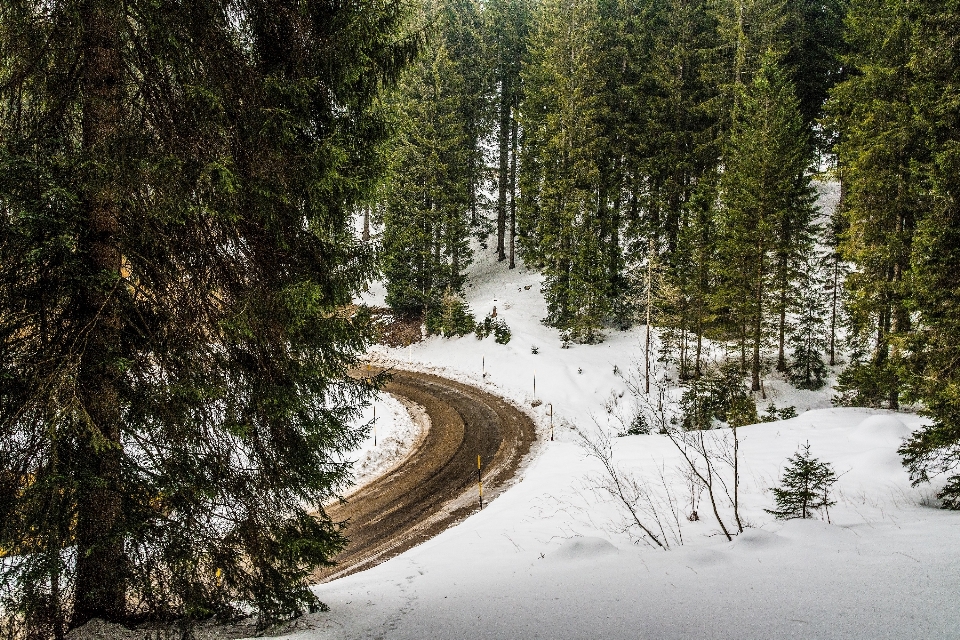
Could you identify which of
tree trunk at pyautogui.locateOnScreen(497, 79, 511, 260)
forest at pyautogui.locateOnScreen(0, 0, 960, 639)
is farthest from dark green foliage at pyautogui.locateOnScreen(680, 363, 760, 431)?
tree trunk at pyautogui.locateOnScreen(497, 79, 511, 260)

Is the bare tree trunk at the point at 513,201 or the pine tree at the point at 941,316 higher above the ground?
the bare tree trunk at the point at 513,201

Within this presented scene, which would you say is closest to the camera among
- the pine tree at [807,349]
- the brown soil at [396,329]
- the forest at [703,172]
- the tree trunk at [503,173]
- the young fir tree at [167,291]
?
the young fir tree at [167,291]

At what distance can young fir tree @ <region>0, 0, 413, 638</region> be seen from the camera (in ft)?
15.1

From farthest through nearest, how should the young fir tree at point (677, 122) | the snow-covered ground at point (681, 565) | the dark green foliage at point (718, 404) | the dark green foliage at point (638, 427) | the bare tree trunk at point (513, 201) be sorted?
the bare tree trunk at point (513, 201)
the young fir tree at point (677, 122)
the dark green foliage at point (638, 427)
the dark green foliage at point (718, 404)
the snow-covered ground at point (681, 565)

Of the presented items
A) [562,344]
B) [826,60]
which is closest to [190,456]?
[562,344]

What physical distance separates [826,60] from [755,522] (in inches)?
1479

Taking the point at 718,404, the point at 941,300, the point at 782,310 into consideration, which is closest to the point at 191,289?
the point at 941,300

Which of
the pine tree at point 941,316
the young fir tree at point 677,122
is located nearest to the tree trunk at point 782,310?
the young fir tree at point 677,122

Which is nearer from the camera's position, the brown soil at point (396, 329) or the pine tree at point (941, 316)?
the pine tree at point (941, 316)

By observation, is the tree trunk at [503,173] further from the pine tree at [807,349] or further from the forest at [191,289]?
the forest at [191,289]

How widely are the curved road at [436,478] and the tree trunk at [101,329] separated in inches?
211

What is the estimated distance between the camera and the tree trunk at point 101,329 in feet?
15.8

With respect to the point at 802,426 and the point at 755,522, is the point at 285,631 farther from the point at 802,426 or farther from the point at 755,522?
the point at 802,426

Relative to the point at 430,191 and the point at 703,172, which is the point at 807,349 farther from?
the point at 430,191
